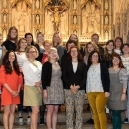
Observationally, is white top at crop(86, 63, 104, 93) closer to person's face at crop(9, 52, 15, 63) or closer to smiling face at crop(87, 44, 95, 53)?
smiling face at crop(87, 44, 95, 53)

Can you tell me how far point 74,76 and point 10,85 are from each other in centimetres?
120

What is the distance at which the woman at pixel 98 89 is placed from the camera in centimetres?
661

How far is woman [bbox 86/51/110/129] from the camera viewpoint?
6.61m

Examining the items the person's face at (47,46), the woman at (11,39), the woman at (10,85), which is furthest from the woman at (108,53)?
the woman at (11,39)

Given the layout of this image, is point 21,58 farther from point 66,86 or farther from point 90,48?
point 90,48

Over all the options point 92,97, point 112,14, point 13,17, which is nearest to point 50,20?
point 13,17

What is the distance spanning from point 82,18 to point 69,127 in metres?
7.49

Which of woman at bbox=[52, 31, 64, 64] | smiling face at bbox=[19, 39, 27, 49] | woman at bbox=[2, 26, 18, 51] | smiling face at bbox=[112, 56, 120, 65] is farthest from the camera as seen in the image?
Answer: woman at bbox=[52, 31, 64, 64]

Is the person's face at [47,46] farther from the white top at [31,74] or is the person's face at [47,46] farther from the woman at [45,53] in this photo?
the white top at [31,74]

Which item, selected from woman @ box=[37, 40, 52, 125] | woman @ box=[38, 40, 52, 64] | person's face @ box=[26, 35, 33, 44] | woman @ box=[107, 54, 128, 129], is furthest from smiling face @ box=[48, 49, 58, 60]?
person's face @ box=[26, 35, 33, 44]

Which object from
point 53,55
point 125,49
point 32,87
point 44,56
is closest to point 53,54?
point 53,55

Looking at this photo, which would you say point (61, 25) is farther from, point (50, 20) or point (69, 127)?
point (69, 127)

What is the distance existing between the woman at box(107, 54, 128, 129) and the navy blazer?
0.54m

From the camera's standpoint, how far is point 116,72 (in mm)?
6844
